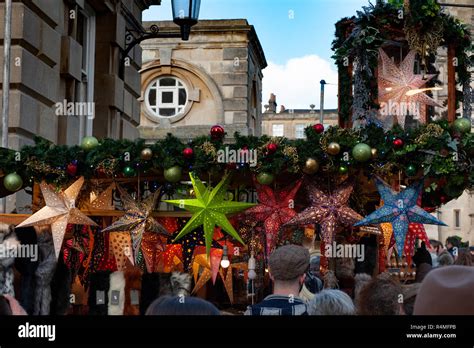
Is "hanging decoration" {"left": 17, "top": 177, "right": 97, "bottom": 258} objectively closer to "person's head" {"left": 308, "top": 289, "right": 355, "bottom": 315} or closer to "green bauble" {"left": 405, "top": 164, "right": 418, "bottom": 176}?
"green bauble" {"left": 405, "top": 164, "right": 418, "bottom": 176}

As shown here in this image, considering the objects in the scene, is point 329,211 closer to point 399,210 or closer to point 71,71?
point 399,210

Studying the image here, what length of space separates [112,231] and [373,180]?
3.33m

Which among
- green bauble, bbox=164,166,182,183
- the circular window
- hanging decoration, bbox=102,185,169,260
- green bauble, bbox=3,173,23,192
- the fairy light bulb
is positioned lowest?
the fairy light bulb

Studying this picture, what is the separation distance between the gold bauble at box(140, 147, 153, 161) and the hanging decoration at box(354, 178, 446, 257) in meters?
2.55

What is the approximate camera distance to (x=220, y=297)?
12.4m

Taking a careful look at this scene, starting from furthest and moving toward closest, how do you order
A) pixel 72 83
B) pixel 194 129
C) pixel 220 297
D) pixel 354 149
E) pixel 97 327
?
pixel 194 129, pixel 72 83, pixel 220 297, pixel 354 149, pixel 97 327

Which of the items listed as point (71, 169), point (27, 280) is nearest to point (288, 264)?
point (27, 280)

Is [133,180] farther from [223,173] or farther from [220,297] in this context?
[220,297]

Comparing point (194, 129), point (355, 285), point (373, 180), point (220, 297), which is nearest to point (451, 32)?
point (373, 180)

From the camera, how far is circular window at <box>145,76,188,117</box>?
3108cm

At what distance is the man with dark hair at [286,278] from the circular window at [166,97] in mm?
24131

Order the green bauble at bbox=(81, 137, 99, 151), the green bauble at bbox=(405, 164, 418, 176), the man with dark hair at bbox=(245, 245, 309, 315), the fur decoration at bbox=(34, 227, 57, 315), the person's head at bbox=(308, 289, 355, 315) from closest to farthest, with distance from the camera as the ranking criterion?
the person's head at bbox=(308, 289, 355, 315) → the man with dark hair at bbox=(245, 245, 309, 315) → the green bauble at bbox=(405, 164, 418, 176) → the fur decoration at bbox=(34, 227, 57, 315) → the green bauble at bbox=(81, 137, 99, 151)

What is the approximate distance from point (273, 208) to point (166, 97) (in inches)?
813

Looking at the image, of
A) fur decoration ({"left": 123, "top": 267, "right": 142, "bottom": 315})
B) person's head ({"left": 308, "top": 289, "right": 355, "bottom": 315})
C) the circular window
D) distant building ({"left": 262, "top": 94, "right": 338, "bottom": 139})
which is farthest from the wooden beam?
distant building ({"left": 262, "top": 94, "right": 338, "bottom": 139})
